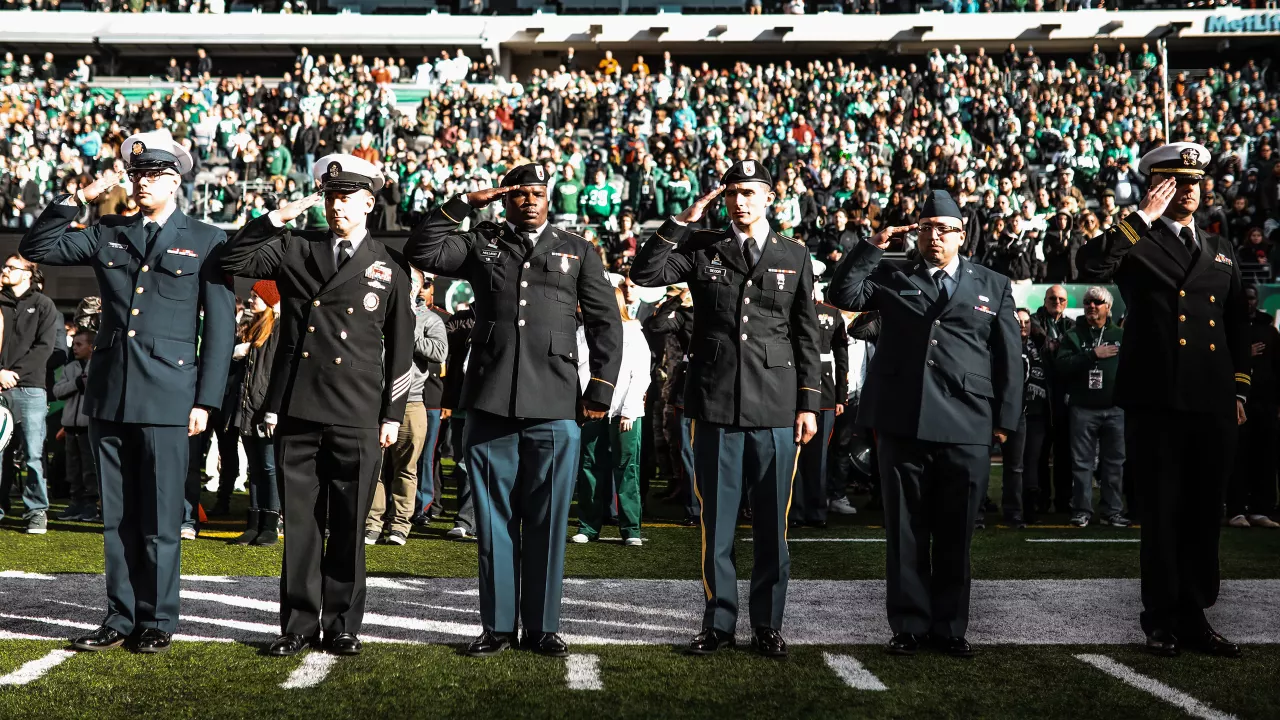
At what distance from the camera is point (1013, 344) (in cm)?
578

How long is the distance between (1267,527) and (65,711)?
375 inches

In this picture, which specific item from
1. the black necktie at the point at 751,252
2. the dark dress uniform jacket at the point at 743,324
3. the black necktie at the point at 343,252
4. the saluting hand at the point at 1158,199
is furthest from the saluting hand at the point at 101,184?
the saluting hand at the point at 1158,199

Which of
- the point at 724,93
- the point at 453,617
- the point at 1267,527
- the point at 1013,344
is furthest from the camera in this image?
the point at 724,93

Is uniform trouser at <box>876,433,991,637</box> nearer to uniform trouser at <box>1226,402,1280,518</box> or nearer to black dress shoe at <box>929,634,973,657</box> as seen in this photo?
black dress shoe at <box>929,634,973,657</box>

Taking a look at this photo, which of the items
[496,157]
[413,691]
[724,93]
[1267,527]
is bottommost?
[1267,527]

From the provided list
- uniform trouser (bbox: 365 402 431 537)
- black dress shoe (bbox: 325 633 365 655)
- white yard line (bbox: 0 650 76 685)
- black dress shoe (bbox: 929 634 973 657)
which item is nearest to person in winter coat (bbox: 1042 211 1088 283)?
uniform trouser (bbox: 365 402 431 537)

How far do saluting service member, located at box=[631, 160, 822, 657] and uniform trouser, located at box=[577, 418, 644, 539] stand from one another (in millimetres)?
3328

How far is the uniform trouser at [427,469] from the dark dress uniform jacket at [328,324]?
4.38 m

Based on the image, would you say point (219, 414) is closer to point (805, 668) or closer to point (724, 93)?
point (805, 668)

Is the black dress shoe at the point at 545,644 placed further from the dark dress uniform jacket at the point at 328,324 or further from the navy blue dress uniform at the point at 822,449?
the navy blue dress uniform at the point at 822,449

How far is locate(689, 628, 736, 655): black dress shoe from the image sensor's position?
17.7 ft

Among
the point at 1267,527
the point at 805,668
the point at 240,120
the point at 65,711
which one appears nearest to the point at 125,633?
the point at 65,711

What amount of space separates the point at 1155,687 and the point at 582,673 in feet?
7.37

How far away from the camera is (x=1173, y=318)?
5676 millimetres
